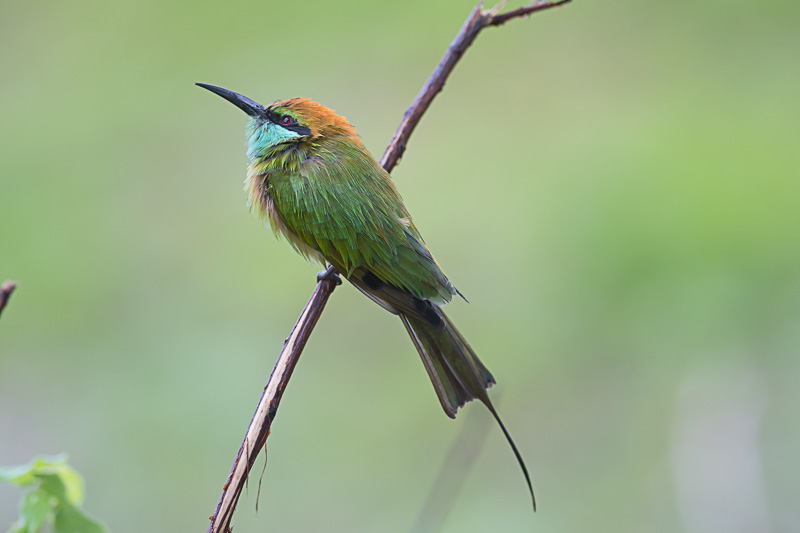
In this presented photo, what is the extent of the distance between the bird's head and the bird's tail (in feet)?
1.45

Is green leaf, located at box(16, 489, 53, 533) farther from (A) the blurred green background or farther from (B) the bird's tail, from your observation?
(A) the blurred green background

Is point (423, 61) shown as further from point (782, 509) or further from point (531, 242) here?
point (782, 509)

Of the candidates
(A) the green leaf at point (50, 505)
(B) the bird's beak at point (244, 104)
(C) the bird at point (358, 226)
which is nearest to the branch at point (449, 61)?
(C) the bird at point (358, 226)

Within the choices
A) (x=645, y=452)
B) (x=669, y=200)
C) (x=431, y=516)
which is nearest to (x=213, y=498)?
(x=645, y=452)

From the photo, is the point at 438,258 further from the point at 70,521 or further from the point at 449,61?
the point at 70,521

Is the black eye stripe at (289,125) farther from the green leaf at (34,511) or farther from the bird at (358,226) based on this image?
the green leaf at (34,511)

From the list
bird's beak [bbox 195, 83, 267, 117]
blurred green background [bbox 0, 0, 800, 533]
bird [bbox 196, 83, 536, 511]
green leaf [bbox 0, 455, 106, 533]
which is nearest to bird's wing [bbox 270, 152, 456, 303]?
bird [bbox 196, 83, 536, 511]

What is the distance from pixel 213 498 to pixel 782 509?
1969 mm

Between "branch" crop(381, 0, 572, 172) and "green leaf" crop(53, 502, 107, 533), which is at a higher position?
"branch" crop(381, 0, 572, 172)

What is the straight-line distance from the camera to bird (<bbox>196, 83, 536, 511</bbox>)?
5.40ft

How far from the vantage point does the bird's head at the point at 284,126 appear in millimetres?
1746

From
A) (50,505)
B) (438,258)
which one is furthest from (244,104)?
(438,258)

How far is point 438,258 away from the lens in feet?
12.4

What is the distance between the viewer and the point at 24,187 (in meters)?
4.35
